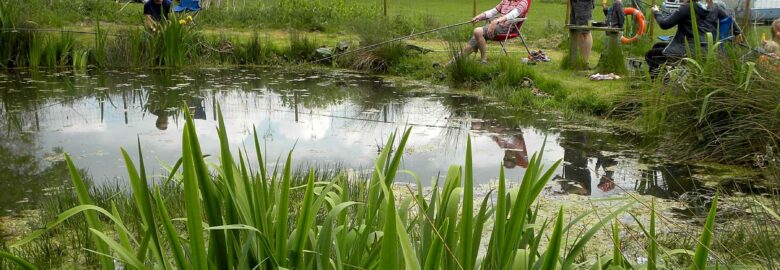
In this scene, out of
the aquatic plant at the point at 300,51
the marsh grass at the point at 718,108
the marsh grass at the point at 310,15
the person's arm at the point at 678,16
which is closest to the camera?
→ the marsh grass at the point at 718,108

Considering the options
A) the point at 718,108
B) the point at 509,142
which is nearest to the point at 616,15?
the point at 509,142

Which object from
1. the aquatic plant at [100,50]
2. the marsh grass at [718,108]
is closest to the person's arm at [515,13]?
the marsh grass at [718,108]

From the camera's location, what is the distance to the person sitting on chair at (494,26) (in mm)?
9547

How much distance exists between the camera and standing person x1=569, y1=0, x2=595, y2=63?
9.41m

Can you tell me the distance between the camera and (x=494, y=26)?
963 cm

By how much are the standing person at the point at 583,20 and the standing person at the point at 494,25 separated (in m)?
0.55

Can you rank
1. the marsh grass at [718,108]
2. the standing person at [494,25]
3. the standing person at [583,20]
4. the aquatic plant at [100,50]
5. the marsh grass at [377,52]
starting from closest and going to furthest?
the marsh grass at [718,108], the standing person at [583,20], the standing person at [494,25], the aquatic plant at [100,50], the marsh grass at [377,52]

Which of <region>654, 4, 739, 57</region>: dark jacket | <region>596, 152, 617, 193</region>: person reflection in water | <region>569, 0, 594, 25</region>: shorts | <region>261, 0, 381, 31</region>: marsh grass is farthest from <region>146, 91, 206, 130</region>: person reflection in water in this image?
<region>261, 0, 381, 31</region>: marsh grass

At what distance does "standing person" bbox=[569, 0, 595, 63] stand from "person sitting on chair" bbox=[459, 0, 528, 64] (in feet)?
1.79

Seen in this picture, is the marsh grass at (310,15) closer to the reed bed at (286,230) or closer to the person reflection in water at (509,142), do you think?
the person reflection in water at (509,142)

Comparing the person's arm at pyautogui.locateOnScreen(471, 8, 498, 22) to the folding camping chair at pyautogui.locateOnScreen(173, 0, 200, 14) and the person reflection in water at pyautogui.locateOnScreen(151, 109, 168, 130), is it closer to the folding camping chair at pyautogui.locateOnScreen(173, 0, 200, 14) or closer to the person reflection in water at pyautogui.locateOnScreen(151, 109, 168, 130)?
the person reflection in water at pyautogui.locateOnScreen(151, 109, 168, 130)

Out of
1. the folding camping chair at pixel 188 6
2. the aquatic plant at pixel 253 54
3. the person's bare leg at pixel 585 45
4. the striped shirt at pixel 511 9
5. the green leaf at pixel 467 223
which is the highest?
the folding camping chair at pixel 188 6

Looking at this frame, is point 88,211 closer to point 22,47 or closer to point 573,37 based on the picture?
point 573,37

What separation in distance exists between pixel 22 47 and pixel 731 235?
8.57 m
